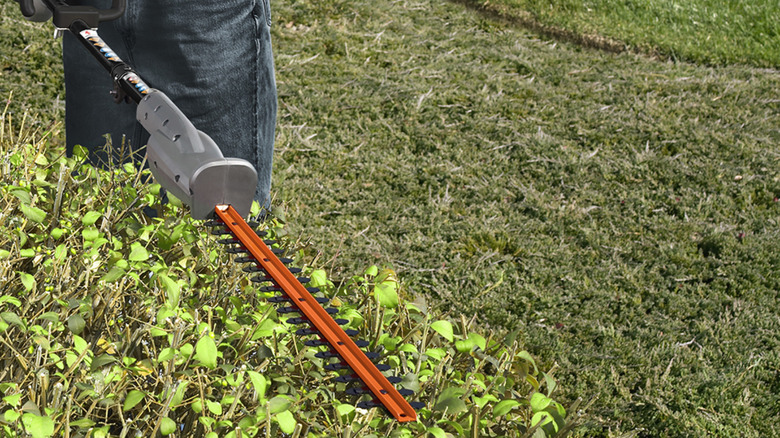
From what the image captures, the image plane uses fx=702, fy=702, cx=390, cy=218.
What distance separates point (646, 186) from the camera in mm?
4566

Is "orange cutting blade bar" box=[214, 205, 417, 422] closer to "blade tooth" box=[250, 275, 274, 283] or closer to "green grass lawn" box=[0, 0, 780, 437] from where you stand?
"blade tooth" box=[250, 275, 274, 283]

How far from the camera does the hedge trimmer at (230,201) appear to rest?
1.80 meters

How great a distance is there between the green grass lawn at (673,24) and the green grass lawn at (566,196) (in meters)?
0.27

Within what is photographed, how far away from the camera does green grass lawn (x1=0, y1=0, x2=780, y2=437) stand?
3277 millimetres

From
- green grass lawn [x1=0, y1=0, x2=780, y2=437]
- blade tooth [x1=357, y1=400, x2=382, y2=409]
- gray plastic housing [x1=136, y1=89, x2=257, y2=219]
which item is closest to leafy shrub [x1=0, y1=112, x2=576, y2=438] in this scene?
blade tooth [x1=357, y1=400, x2=382, y2=409]

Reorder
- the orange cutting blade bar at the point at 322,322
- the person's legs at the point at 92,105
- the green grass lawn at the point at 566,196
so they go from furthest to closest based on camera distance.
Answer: the green grass lawn at the point at 566,196, the person's legs at the point at 92,105, the orange cutting blade bar at the point at 322,322

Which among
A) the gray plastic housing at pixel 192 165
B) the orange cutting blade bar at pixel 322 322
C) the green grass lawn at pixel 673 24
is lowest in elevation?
the green grass lawn at pixel 673 24

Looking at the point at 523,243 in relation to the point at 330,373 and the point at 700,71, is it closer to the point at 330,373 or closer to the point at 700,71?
the point at 330,373

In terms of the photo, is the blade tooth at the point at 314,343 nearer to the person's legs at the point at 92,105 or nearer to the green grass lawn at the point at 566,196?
the green grass lawn at the point at 566,196

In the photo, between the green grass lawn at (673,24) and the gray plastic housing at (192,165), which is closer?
the gray plastic housing at (192,165)

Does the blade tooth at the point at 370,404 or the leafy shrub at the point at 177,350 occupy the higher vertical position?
the blade tooth at the point at 370,404

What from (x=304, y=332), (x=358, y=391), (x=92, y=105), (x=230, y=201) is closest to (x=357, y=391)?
(x=358, y=391)

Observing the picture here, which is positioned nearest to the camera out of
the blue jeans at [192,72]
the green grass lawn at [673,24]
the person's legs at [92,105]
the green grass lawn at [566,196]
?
the blue jeans at [192,72]

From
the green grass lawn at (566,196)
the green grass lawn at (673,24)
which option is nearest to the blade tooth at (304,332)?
the green grass lawn at (566,196)
